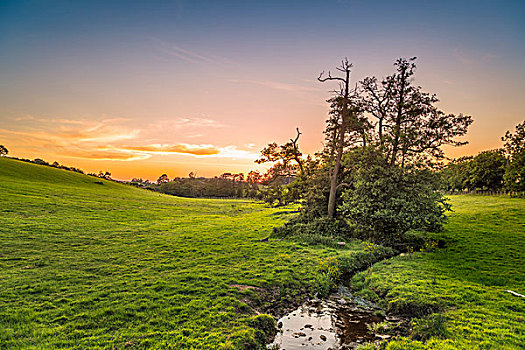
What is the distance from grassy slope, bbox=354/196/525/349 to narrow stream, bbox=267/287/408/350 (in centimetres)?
130

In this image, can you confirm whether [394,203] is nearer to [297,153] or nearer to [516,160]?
[297,153]

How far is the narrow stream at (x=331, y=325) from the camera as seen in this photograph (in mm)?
9430

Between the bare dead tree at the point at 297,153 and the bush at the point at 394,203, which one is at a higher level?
the bare dead tree at the point at 297,153

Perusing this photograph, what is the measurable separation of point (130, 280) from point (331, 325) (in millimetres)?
10872

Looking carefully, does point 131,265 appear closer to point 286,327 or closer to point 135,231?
point 286,327

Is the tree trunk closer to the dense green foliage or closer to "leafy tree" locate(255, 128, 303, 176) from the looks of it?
"leafy tree" locate(255, 128, 303, 176)

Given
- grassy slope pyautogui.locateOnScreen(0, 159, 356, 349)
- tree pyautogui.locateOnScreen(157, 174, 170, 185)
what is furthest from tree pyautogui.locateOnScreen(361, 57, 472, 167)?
tree pyautogui.locateOnScreen(157, 174, 170, 185)

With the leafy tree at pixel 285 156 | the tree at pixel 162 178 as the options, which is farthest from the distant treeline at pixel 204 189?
the leafy tree at pixel 285 156

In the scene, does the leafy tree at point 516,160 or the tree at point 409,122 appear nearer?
the tree at point 409,122

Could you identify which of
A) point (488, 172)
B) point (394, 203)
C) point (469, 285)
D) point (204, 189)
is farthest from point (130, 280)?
point (204, 189)

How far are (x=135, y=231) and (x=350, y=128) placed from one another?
27668mm

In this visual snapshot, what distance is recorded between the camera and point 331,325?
10.7 m

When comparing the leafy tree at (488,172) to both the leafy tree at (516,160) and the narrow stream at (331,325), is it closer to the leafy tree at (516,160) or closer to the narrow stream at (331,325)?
the leafy tree at (516,160)

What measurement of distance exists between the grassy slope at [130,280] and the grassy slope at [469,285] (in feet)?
17.9
